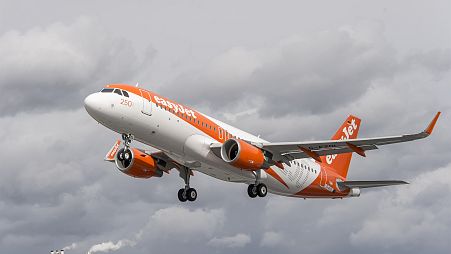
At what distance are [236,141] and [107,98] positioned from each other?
965 centimetres

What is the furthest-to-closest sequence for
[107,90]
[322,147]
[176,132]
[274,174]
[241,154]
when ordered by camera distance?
[274,174]
[322,147]
[241,154]
[176,132]
[107,90]

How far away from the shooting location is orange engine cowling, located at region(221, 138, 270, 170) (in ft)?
168

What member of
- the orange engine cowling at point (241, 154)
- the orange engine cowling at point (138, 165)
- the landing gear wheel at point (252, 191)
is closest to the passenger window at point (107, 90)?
the orange engine cowling at point (241, 154)

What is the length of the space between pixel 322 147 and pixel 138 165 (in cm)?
1365

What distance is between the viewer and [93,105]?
151 ft

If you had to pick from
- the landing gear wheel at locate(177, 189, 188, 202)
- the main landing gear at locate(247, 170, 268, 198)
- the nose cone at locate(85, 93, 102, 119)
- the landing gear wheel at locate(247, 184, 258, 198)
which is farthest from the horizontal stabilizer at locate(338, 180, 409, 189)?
the nose cone at locate(85, 93, 102, 119)

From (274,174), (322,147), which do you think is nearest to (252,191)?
(274,174)

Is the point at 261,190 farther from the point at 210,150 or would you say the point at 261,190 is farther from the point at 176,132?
the point at 176,132

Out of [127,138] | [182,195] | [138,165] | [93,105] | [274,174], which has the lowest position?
[182,195]

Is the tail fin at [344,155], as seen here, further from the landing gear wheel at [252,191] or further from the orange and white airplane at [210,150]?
the landing gear wheel at [252,191]

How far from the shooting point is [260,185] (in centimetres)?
5522

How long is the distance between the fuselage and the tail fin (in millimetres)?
5604

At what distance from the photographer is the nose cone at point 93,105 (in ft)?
151

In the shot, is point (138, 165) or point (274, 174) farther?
point (274, 174)
